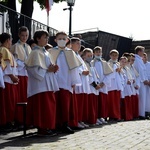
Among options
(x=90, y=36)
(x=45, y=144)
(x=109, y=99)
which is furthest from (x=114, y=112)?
(x=90, y=36)

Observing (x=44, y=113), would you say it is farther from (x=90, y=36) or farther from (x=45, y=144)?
(x=90, y=36)

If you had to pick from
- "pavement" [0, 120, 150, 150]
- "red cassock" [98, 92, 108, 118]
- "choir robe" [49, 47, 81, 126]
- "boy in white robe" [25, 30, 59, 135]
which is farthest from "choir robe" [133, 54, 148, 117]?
"boy in white robe" [25, 30, 59, 135]

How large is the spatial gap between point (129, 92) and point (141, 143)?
224 inches

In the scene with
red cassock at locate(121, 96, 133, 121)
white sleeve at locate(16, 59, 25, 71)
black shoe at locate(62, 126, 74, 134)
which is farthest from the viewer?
red cassock at locate(121, 96, 133, 121)

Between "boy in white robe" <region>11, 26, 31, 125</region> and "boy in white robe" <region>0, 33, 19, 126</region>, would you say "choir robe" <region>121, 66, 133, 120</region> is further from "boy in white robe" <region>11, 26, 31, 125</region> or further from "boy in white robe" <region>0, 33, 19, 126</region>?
"boy in white robe" <region>0, 33, 19, 126</region>

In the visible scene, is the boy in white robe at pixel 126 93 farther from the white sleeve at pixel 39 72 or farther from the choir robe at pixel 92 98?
the white sleeve at pixel 39 72

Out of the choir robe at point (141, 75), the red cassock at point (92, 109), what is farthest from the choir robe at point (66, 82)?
the choir robe at point (141, 75)

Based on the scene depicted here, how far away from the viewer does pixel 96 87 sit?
31.1 ft

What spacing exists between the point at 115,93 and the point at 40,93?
452cm

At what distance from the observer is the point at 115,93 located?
11.1 m

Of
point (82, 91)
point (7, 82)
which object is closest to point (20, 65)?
point (7, 82)

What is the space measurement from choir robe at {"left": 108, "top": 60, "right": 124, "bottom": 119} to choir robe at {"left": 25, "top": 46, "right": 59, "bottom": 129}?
395 centimetres

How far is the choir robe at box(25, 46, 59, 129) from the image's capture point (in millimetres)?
6895

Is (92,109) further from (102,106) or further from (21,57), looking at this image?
(21,57)
